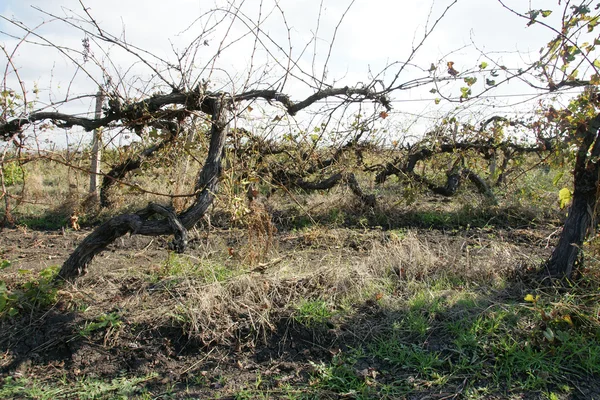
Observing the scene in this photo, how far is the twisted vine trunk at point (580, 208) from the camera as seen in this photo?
3.80m

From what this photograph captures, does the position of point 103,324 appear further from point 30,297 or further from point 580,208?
point 580,208

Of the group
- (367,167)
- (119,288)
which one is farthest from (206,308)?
(367,167)

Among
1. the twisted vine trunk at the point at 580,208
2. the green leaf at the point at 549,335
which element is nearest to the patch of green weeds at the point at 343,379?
the green leaf at the point at 549,335

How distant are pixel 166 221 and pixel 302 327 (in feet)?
4.45

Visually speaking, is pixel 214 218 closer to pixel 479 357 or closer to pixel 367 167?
pixel 367 167

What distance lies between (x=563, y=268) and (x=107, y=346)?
147 inches

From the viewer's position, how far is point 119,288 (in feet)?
13.3

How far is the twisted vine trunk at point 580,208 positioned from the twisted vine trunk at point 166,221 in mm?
2989

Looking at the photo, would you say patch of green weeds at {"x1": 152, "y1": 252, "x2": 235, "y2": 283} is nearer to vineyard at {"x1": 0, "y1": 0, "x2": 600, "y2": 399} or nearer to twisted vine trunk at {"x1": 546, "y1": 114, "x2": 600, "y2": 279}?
vineyard at {"x1": 0, "y1": 0, "x2": 600, "y2": 399}

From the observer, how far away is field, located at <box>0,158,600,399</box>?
300 cm

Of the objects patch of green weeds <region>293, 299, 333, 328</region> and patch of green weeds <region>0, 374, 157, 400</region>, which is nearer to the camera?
patch of green weeds <region>0, 374, 157, 400</region>

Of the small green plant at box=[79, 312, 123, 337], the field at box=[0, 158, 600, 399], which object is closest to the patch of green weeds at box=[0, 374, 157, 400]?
the field at box=[0, 158, 600, 399]

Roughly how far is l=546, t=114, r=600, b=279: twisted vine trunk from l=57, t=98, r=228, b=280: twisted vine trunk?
9.81 feet

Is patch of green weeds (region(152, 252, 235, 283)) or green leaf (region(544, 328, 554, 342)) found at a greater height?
patch of green weeds (region(152, 252, 235, 283))
